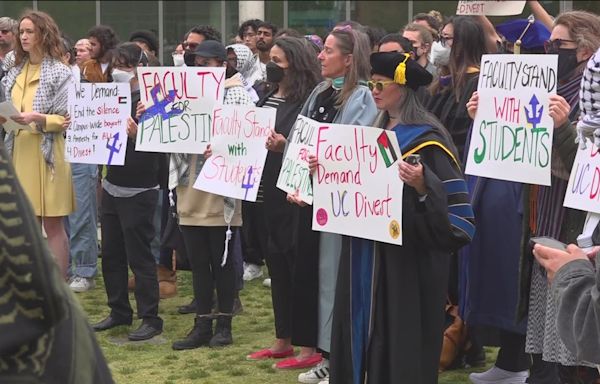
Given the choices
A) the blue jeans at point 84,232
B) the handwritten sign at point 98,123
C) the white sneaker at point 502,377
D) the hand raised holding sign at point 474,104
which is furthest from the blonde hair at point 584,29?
the blue jeans at point 84,232

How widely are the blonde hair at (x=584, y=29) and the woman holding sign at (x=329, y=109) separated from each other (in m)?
1.16

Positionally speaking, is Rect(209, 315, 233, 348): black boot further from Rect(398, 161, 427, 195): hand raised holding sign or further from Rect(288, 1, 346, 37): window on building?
Rect(288, 1, 346, 37): window on building

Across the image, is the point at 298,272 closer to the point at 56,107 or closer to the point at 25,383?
the point at 56,107

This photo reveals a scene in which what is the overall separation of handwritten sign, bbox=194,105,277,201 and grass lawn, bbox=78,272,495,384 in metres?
1.09

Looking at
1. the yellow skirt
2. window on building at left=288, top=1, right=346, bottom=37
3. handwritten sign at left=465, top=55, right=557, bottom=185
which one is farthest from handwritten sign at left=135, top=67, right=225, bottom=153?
window on building at left=288, top=1, right=346, bottom=37

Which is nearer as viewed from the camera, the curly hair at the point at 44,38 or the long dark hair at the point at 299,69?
the long dark hair at the point at 299,69

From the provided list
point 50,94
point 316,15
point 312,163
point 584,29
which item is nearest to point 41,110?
point 50,94

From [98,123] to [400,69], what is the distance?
2997mm

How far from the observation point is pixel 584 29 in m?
4.89

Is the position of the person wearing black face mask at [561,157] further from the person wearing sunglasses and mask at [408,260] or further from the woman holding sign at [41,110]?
the woman holding sign at [41,110]

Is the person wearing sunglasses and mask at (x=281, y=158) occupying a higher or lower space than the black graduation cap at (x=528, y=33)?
lower

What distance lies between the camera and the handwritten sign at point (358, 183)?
4.43 metres

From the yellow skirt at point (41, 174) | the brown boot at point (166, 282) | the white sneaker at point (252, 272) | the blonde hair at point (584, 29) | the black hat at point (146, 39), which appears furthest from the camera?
the black hat at point (146, 39)

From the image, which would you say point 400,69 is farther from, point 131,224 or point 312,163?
point 131,224
